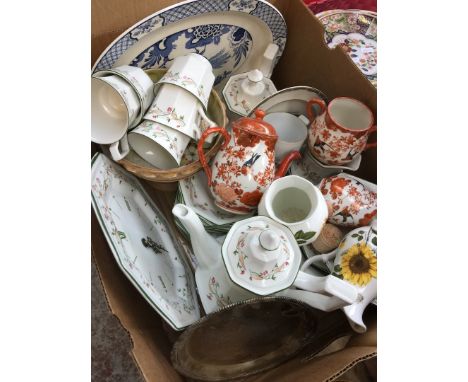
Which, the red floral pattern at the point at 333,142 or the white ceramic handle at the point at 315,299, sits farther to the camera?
the red floral pattern at the point at 333,142

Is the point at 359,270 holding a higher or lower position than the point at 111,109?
lower

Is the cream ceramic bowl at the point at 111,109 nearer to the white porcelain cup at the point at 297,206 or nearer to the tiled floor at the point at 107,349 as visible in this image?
the white porcelain cup at the point at 297,206

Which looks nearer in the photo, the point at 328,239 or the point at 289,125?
the point at 328,239

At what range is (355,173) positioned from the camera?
86 centimetres

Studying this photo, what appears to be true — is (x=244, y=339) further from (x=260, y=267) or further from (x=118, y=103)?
(x=118, y=103)

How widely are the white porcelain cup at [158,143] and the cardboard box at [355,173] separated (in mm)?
130

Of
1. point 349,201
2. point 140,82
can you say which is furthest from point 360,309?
point 140,82

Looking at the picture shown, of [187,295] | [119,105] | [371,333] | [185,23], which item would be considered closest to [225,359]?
[187,295]

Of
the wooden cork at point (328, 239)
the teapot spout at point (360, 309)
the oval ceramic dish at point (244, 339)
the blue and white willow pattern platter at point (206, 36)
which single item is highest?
the blue and white willow pattern platter at point (206, 36)

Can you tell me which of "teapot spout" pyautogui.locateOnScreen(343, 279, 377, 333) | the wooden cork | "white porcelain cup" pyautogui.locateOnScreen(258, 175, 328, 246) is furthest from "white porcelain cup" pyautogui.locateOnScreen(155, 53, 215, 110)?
"teapot spout" pyautogui.locateOnScreen(343, 279, 377, 333)

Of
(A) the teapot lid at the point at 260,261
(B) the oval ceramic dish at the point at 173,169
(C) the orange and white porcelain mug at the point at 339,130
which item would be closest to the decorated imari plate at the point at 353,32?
(C) the orange and white porcelain mug at the point at 339,130

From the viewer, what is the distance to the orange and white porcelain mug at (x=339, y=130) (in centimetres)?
73

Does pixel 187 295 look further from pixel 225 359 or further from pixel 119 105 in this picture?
pixel 119 105

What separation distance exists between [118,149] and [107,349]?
1.79 ft
